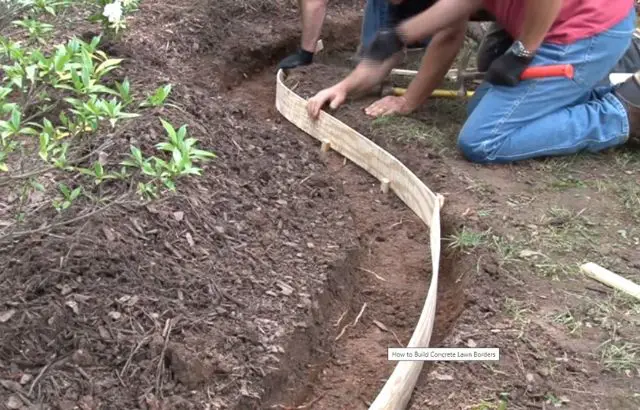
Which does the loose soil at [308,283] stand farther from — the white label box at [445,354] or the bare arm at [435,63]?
the bare arm at [435,63]

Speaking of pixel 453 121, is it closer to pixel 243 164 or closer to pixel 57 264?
pixel 243 164

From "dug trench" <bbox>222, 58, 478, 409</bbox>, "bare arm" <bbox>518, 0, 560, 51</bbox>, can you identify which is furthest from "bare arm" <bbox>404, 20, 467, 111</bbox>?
"dug trench" <bbox>222, 58, 478, 409</bbox>

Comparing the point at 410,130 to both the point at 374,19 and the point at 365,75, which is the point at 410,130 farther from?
the point at 374,19

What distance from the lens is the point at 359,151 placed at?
4.77 m

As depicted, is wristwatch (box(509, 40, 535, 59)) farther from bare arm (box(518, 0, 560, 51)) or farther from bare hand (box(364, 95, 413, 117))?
bare hand (box(364, 95, 413, 117))

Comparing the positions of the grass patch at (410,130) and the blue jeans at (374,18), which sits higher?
the blue jeans at (374,18)

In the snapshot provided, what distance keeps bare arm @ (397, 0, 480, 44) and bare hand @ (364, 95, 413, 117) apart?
0.61 metres

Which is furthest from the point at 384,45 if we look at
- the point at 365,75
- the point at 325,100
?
the point at 325,100

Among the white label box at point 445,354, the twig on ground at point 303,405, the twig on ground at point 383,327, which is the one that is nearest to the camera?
the white label box at point 445,354

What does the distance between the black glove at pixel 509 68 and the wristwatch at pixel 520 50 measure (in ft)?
0.06

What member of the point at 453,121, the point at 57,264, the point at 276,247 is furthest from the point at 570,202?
the point at 57,264

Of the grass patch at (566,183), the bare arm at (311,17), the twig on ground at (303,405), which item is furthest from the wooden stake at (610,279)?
the bare arm at (311,17)

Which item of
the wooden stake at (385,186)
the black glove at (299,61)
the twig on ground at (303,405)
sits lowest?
the black glove at (299,61)

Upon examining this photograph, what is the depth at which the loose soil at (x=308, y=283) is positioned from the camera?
278 centimetres
